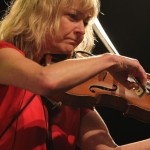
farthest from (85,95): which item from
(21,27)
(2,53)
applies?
(21,27)

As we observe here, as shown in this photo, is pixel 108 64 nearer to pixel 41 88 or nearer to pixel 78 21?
A: pixel 41 88

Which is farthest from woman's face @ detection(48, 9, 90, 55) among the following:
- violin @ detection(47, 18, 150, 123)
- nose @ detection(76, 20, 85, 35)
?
violin @ detection(47, 18, 150, 123)

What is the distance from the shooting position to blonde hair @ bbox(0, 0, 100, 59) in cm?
135

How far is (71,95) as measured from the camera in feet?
3.77

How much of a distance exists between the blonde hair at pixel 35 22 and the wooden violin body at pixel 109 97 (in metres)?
0.24

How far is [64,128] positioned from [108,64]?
38cm

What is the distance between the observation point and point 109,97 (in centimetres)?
125

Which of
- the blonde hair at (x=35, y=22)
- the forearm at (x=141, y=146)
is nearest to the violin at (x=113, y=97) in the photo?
the forearm at (x=141, y=146)

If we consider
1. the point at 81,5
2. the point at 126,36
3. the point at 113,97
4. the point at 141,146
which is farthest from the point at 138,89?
the point at 126,36

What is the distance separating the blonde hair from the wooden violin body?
24cm

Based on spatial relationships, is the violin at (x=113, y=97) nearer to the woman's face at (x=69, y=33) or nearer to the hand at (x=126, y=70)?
the hand at (x=126, y=70)

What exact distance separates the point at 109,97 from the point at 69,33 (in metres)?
0.26

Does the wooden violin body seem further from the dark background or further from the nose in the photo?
the dark background

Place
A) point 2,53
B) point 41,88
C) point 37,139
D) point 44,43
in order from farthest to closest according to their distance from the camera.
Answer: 1. point 44,43
2. point 37,139
3. point 2,53
4. point 41,88
